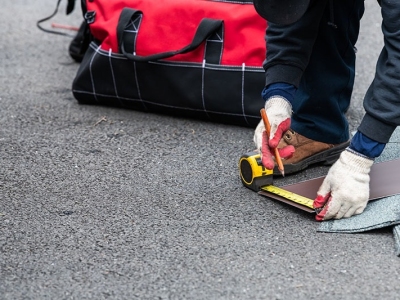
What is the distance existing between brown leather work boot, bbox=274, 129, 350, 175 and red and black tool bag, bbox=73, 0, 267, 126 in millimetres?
309

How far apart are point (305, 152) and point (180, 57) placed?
69 centimetres

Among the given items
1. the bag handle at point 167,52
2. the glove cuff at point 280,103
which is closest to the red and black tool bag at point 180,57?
the bag handle at point 167,52

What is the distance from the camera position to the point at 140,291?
1.87 metres

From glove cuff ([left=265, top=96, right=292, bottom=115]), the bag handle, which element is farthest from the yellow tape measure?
the bag handle

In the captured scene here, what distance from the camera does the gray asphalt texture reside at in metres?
1.91

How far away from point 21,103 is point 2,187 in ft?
3.07

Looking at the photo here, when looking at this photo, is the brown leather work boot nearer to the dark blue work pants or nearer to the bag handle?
the dark blue work pants

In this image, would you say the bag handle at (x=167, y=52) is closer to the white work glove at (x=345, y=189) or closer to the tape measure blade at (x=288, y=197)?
the tape measure blade at (x=288, y=197)

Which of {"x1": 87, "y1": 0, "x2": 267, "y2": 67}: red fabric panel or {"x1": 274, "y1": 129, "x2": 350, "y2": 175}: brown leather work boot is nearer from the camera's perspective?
{"x1": 274, "y1": 129, "x2": 350, "y2": 175}: brown leather work boot

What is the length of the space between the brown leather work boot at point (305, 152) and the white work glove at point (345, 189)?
0.40m

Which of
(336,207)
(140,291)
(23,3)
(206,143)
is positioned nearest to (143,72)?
(206,143)

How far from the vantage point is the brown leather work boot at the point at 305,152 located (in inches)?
104

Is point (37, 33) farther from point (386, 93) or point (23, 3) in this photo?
point (386, 93)

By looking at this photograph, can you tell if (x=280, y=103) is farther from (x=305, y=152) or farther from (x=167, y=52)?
(x=167, y=52)
